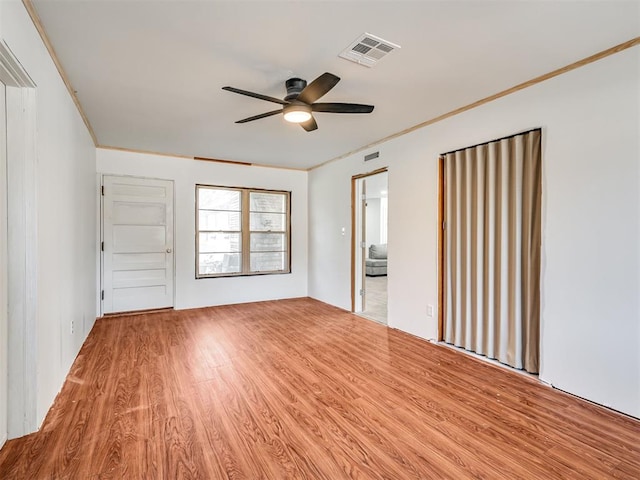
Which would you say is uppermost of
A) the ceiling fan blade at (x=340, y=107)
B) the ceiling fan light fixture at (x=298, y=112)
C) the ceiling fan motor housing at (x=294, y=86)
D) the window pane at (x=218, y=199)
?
the ceiling fan motor housing at (x=294, y=86)

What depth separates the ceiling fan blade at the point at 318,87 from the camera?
82.5 inches

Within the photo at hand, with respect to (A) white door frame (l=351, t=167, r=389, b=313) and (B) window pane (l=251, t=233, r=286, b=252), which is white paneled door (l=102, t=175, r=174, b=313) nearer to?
(B) window pane (l=251, t=233, r=286, b=252)

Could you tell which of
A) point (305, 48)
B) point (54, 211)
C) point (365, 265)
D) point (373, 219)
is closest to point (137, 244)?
point (54, 211)

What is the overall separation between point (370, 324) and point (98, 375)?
302cm

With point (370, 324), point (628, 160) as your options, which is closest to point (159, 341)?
point (370, 324)

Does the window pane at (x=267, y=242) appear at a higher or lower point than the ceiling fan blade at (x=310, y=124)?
lower

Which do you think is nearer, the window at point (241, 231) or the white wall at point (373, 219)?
the window at point (241, 231)

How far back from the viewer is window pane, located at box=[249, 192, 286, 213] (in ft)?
18.8

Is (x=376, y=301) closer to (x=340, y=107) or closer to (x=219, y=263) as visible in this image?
(x=219, y=263)

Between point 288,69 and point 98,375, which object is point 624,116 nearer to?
point 288,69

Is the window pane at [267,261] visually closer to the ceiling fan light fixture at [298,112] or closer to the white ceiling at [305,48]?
the white ceiling at [305,48]

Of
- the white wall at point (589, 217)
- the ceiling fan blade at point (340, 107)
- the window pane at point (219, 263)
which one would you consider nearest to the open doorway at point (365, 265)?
the ceiling fan blade at point (340, 107)

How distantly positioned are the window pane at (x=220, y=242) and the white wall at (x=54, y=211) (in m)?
2.00

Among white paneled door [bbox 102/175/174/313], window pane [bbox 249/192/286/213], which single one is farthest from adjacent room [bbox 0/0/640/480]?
window pane [bbox 249/192/286/213]
